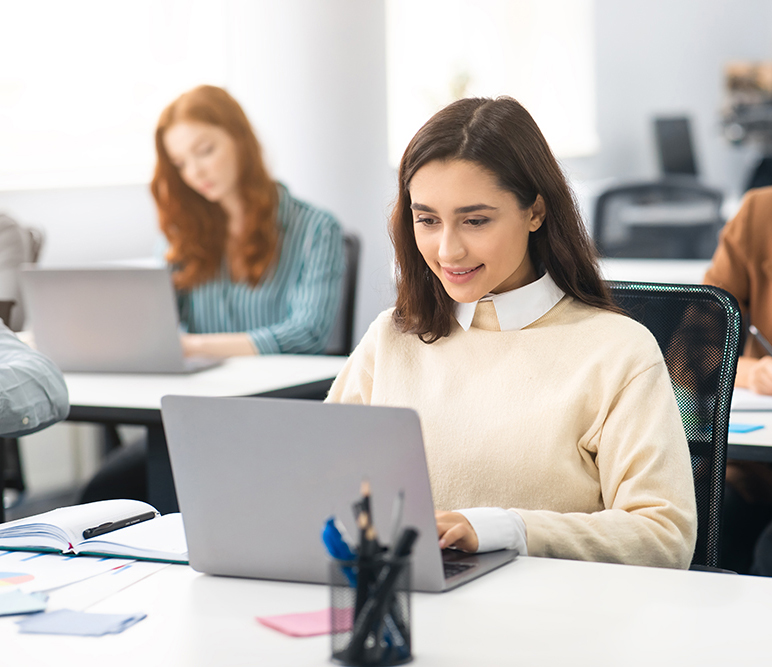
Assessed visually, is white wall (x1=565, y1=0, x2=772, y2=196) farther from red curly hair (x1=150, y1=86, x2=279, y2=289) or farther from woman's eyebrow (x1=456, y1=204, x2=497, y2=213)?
woman's eyebrow (x1=456, y1=204, x2=497, y2=213)

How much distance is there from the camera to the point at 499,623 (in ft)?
3.12

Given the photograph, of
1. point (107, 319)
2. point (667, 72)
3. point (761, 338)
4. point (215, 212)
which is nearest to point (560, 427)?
point (761, 338)

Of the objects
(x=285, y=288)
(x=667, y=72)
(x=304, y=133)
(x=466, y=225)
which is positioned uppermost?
(x=667, y=72)

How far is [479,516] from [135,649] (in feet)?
1.29

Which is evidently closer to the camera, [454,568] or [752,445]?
[454,568]

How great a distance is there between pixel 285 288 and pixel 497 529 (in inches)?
69.4

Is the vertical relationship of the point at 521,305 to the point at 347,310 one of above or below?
above

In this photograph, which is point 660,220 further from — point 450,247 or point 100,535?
point 100,535

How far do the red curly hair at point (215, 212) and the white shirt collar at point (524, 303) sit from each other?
1438 mm

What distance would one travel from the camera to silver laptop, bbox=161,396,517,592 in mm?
955

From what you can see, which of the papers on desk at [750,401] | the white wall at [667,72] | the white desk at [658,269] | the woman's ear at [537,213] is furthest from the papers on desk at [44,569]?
the white wall at [667,72]

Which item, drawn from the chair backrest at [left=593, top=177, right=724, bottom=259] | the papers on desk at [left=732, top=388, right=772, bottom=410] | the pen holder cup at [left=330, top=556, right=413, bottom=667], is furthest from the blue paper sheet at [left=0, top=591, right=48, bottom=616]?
the chair backrest at [left=593, top=177, right=724, bottom=259]

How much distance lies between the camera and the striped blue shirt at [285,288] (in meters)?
2.80

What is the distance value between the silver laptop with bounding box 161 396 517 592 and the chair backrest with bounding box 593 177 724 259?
312 centimetres
